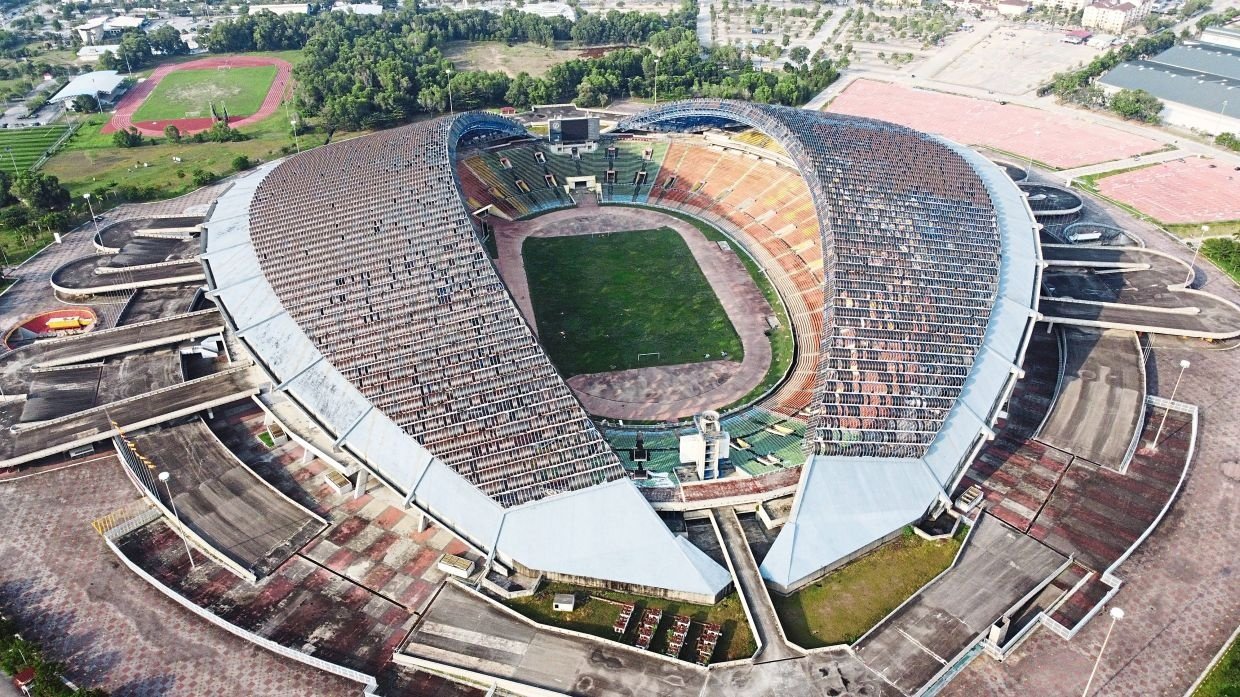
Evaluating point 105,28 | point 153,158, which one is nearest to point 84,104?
point 153,158

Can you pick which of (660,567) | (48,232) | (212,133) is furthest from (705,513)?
(212,133)

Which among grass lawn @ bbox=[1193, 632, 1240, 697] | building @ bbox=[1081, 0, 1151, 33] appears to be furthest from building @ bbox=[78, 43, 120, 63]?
building @ bbox=[1081, 0, 1151, 33]

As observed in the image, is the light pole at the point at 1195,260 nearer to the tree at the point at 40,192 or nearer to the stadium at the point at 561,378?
the stadium at the point at 561,378

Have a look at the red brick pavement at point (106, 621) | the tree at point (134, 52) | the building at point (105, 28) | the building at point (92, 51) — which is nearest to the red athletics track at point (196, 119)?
the tree at point (134, 52)

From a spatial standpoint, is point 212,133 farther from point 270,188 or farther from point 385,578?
point 385,578

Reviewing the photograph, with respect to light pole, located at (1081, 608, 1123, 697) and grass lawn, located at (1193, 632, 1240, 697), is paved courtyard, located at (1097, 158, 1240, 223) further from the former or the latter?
light pole, located at (1081, 608, 1123, 697)
